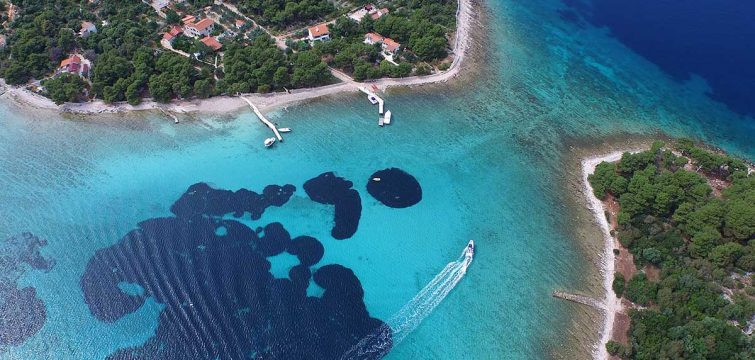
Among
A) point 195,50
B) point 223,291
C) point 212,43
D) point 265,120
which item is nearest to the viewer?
point 223,291

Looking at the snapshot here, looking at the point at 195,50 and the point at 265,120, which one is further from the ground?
the point at 195,50

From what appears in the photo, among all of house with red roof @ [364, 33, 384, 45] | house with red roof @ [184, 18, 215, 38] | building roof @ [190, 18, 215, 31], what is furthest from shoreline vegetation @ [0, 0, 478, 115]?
building roof @ [190, 18, 215, 31]

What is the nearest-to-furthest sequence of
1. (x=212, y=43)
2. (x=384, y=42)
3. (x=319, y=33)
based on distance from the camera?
1. (x=212, y=43)
2. (x=384, y=42)
3. (x=319, y=33)

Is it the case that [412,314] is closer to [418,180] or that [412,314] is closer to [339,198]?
[339,198]

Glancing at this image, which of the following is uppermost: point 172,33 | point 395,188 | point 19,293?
point 172,33

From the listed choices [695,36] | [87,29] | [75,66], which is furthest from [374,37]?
[695,36]

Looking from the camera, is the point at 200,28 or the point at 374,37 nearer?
the point at 200,28

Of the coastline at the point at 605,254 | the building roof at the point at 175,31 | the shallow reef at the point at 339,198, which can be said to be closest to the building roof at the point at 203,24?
the building roof at the point at 175,31

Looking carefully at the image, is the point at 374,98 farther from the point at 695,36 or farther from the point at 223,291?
the point at 695,36

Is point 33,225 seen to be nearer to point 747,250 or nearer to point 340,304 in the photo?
point 340,304
